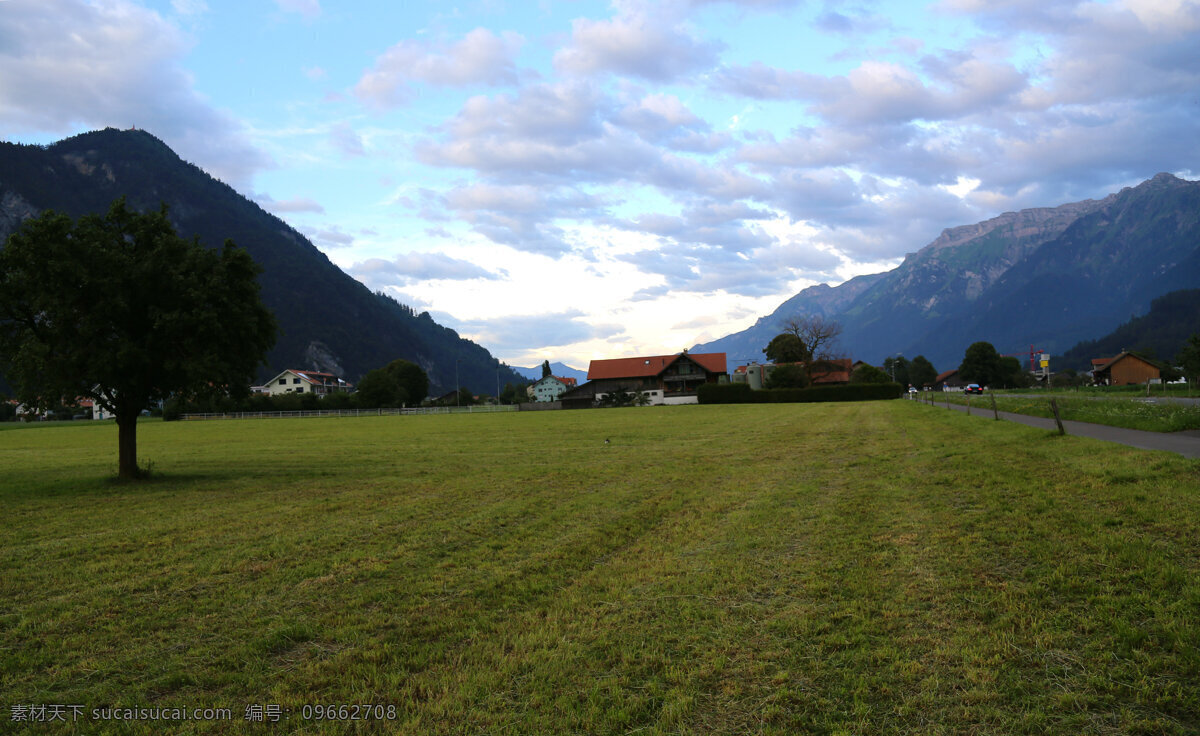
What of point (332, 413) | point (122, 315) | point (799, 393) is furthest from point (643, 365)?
point (122, 315)

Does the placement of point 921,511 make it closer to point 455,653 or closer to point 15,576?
point 455,653

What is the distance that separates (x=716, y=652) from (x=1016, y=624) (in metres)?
2.56

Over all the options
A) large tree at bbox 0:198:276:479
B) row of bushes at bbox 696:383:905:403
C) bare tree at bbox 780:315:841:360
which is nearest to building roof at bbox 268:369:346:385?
row of bushes at bbox 696:383:905:403

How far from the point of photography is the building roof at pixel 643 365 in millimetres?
A: 115438

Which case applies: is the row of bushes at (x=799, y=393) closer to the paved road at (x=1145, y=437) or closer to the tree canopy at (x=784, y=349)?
the tree canopy at (x=784, y=349)

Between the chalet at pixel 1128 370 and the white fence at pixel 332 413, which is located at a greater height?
the chalet at pixel 1128 370

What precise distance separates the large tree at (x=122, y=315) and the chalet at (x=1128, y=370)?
123 m

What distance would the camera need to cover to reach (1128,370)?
4227 inches

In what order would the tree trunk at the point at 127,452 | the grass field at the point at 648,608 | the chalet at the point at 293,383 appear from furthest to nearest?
the chalet at the point at 293,383 < the tree trunk at the point at 127,452 < the grass field at the point at 648,608

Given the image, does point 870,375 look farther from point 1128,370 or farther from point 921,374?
point 921,374

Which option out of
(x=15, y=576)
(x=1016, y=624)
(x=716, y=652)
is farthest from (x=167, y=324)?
(x=1016, y=624)

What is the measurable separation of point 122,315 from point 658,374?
3915 inches

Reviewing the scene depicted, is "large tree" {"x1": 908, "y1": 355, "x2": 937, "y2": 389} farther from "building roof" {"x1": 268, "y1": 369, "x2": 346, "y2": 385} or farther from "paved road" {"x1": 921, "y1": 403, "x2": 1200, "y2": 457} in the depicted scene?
"paved road" {"x1": 921, "y1": 403, "x2": 1200, "y2": 457}

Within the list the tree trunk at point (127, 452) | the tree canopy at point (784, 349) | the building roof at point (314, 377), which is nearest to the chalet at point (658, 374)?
the tree canopy at point (784, 349)
